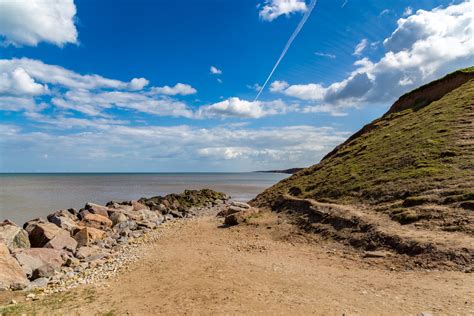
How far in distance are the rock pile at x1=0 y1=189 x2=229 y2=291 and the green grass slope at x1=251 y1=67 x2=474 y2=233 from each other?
1224 cm

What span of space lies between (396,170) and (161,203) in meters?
27.2

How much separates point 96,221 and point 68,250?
9.20m

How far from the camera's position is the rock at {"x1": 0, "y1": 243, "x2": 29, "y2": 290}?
11.6 meters

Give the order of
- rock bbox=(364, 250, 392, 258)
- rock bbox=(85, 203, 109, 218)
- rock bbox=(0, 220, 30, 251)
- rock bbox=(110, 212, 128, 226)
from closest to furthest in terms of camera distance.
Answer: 1. rock bbox=(364, 250, 392, 258)
2. rock bbox=(0, 220, 30, 251)
3. rock bbox=(110, 212, 128, 226)
4. rock bbox=(85, 203, 109, 218)

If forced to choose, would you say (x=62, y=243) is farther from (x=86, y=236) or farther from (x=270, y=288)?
(x=270, y=288)

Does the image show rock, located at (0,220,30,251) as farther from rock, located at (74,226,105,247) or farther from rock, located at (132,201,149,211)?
rock, located at (132,201,149,211)

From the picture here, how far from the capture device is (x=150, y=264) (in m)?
14.5

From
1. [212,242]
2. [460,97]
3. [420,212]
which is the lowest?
[212,242]

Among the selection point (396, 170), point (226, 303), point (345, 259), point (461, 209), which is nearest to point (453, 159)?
point (396, 170)

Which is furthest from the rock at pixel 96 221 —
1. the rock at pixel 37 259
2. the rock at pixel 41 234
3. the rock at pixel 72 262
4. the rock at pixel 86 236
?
the rock at pixel 72 262

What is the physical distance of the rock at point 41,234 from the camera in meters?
18.6

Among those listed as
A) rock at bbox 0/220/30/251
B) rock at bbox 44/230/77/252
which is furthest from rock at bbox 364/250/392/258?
rock at bbox 0/220/30/251

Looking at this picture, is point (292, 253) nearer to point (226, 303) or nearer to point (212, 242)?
point (212, 242)

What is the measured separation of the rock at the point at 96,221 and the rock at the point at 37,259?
966 cm
